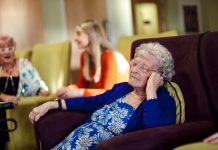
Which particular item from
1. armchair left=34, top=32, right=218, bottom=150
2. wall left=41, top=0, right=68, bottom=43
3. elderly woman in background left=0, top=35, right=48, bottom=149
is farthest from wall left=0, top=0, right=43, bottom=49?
armchair left=34, top=32, right=218, bottom=150

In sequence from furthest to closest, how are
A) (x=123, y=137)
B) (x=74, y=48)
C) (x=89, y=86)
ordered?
(x=74, y=48)
(x=89, y=86)
(x=123, y=137)

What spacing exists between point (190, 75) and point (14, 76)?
1.44 m

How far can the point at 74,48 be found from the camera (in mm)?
4316

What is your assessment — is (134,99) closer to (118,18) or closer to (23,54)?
(23,54)

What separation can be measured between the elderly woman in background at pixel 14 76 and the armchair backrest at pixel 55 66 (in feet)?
0.88

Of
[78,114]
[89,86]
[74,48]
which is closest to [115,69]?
[89,86]

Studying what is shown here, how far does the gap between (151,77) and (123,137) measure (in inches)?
15.7

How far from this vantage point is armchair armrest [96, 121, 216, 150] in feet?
4.79

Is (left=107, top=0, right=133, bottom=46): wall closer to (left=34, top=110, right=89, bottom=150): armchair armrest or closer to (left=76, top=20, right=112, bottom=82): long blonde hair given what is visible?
(left=76, top=20, right=112, bottom=82): long blonde hair

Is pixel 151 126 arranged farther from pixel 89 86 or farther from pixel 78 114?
pixel 89 86

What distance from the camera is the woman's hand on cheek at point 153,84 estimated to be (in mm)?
1741

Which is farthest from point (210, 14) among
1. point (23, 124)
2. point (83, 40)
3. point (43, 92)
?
point (23, 124)

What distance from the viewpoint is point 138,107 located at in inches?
71.4

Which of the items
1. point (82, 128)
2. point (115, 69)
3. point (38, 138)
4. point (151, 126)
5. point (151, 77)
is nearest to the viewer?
point (151, 126)
